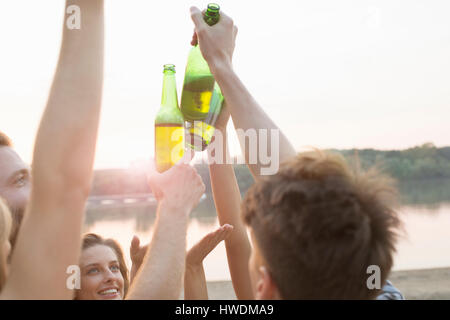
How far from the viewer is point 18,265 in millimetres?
931

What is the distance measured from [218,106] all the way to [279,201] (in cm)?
76

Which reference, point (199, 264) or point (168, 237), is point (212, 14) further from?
point (199, 264)

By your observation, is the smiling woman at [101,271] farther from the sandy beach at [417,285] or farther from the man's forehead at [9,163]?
the sandy beach at [417,285]

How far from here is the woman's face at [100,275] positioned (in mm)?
1898

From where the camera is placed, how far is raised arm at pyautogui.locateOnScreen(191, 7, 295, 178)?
130 cm

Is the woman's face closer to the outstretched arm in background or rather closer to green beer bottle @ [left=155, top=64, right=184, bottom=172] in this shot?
the outstretched arm in background

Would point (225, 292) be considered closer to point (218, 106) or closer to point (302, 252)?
point (218, 106)

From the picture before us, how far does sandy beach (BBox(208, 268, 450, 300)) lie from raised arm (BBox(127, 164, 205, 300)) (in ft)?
18.5

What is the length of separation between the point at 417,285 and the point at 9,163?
6931 millimetres

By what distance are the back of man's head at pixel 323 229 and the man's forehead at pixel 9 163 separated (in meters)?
1.03

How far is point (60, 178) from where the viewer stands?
0.93 meters

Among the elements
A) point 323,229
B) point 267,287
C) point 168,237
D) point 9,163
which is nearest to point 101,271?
point 9,163

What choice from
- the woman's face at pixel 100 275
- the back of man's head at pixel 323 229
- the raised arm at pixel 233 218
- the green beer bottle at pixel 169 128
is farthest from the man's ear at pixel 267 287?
the woman's face at pixel 100 275
